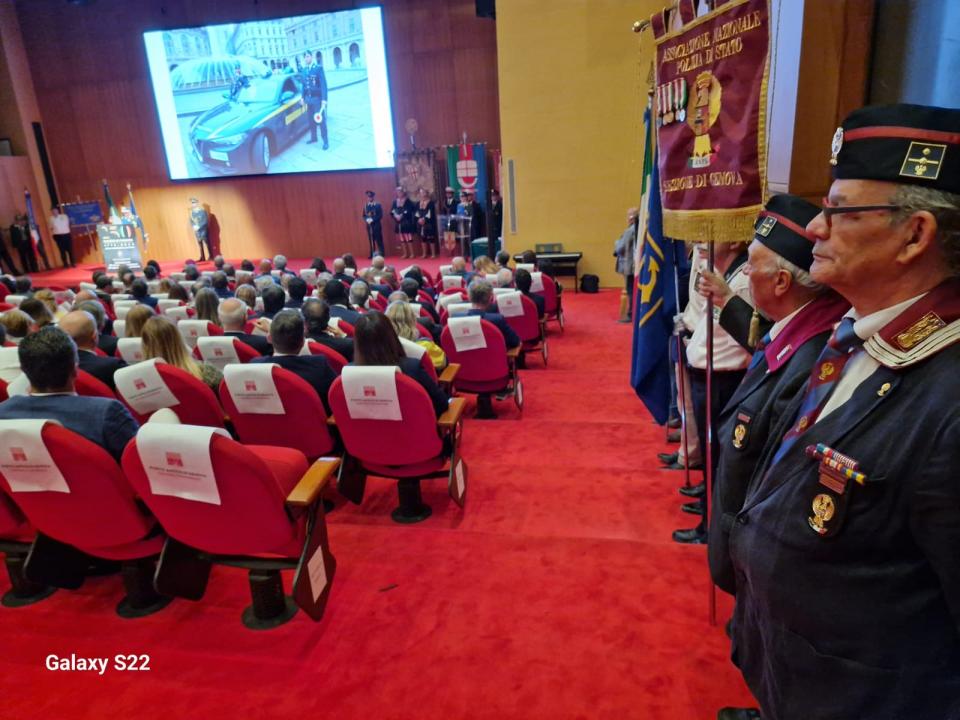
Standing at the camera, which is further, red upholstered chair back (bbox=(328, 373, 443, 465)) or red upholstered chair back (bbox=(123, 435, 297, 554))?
red upholstered chair back (bbox=(328, 373, 443, 465))

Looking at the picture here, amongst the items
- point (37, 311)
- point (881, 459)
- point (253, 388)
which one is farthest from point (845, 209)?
point (37, 311)

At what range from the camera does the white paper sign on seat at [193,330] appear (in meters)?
3.90

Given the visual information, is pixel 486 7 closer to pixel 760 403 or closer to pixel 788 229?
pixel 788 229

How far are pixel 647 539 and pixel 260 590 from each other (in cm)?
153

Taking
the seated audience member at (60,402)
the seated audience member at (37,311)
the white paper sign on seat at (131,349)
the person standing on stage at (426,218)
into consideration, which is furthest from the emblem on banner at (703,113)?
the person standing on stage at (426,218)

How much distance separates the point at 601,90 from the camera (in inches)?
360

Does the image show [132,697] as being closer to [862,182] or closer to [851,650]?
[851,650]

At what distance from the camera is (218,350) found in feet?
10.6

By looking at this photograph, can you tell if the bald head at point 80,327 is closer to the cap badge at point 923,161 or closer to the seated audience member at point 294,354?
the seated audience member at point 294,354

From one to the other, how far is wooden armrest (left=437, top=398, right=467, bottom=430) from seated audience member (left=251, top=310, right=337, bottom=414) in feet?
1.95

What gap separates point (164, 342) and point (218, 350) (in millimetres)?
392

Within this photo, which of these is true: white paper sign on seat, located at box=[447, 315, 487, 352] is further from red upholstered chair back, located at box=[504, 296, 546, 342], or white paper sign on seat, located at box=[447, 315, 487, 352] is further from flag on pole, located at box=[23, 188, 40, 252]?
flag on pole, located at box=[23, 188, 40, 252]

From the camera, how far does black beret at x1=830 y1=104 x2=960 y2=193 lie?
893 mm

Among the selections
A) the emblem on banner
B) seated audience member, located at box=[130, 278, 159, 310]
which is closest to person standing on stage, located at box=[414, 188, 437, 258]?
seated audience member, located at box=[130, 278, 159, 310]
